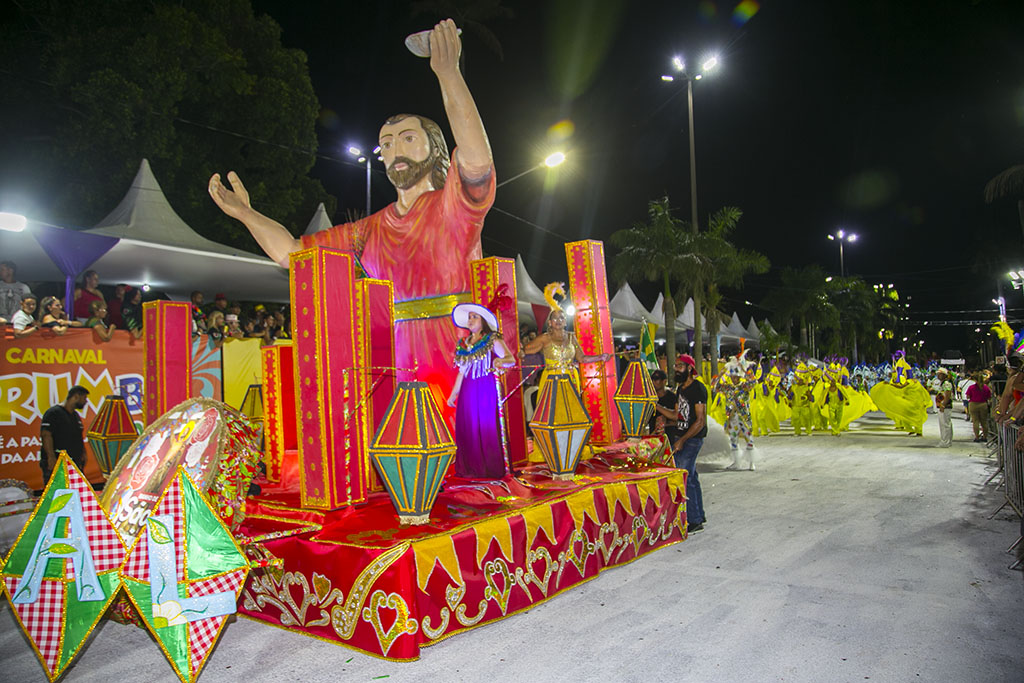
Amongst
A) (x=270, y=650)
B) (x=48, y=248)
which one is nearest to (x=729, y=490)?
(x=270, y=650)

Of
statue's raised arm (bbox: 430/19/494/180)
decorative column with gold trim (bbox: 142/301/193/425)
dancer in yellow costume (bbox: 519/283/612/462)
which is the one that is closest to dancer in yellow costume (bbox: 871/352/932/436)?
dancer in yellow costume (bbox: 519/283/612/462)

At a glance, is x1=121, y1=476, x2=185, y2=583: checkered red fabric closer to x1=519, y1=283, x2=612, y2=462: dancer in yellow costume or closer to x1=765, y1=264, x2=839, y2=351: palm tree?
x1=519, y1=283, x2=612, y2=462: dancer in yellow costume

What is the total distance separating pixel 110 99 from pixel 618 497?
14.3 m

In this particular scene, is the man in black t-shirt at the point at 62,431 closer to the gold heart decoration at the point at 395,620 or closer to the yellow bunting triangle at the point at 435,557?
the gold heart decoration at the point at 395,620

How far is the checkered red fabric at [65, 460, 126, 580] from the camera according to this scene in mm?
3535

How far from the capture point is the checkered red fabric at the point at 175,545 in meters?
3.52

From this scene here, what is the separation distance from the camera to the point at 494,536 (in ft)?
15.3

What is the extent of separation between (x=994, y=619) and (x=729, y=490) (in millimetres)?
5086

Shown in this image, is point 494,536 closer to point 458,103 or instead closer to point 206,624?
point 206,624

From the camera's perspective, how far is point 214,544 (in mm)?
3600

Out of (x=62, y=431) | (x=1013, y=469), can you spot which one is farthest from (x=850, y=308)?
(x=62, y=431)

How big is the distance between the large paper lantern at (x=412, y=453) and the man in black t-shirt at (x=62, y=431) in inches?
162

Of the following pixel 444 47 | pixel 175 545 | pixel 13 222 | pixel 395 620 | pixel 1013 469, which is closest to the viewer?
pixel 175 545

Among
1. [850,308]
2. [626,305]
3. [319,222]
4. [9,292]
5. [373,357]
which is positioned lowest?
[373,357]
